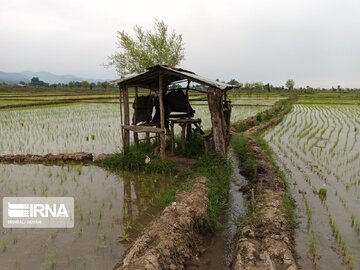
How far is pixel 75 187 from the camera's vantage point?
24.5 feet

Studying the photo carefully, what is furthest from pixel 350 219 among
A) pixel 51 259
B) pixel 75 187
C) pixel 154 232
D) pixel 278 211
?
pixel 75 187

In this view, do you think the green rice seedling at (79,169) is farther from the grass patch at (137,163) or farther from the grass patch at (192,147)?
the grass patch at (192,147)

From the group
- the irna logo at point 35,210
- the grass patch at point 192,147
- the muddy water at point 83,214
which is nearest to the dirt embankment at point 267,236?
the muddy water at point 83,214

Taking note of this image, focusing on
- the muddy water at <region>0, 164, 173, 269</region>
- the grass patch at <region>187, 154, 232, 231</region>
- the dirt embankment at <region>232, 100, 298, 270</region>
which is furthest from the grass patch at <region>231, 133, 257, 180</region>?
the muddy water at <region>0, 164, 173, 269</region>

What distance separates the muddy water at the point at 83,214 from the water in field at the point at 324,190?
2793mm

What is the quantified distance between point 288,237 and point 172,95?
22.6 feet

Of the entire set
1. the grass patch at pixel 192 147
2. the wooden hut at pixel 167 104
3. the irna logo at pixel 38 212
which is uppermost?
the wooden hut at pixel 167 104

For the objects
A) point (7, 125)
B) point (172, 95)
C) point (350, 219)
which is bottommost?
point (350, 219)

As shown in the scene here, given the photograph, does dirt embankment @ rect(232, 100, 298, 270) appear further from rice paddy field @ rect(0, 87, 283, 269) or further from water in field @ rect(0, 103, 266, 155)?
water in field @ rect(0, 103, 266, 155)

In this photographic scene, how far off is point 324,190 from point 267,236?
2.95m

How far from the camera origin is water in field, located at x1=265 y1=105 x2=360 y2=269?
466 cm

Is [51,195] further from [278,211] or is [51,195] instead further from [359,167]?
[359,167]

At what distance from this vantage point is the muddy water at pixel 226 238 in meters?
4.47

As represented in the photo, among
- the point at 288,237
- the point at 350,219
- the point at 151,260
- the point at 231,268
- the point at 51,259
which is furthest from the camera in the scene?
the point at 350,219
